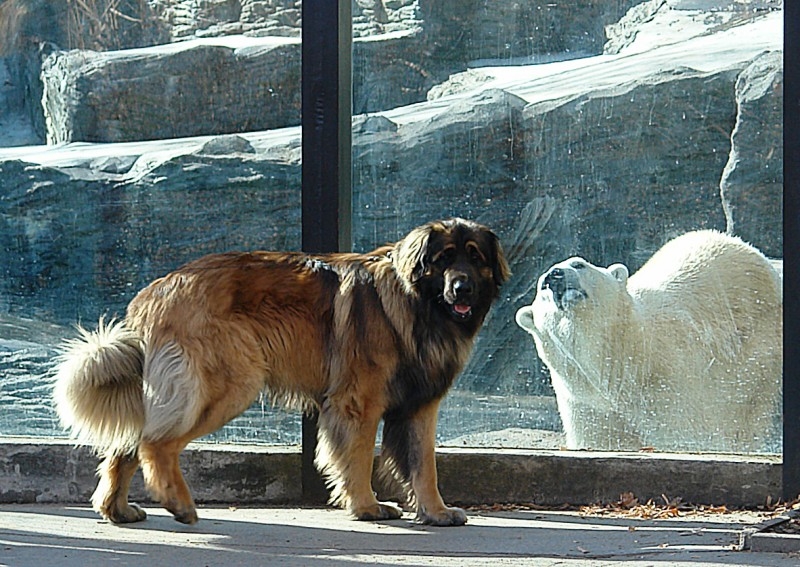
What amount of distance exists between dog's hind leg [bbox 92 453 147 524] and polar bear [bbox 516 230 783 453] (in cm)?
244

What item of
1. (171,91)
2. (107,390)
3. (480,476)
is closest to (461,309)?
(480,476)

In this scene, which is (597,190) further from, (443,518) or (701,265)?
(443,518)

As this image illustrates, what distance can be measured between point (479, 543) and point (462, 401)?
168 centimetres

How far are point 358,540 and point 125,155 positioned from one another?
121 inches

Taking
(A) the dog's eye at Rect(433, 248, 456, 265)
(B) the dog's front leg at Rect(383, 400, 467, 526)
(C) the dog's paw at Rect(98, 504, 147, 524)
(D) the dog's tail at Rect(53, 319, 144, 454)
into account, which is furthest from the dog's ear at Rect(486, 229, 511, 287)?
(C) the dog's paw at Rect(98, 504, 147, 524)

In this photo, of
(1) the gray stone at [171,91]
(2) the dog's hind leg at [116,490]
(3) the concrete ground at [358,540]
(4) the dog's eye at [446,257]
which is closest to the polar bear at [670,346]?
(3) the concrete ground at [358,540]

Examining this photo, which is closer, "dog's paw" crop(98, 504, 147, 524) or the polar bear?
"dog's paw" crop(98, 504, 147, 524)

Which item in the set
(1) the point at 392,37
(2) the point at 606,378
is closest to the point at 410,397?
(2) the point at 606,378

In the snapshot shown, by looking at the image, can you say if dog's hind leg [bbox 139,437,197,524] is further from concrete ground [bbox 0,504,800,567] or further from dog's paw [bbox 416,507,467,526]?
dog's paw [bbox 416,507,467,526]

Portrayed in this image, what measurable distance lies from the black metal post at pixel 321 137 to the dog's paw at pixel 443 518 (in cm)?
101

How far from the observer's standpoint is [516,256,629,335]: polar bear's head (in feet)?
24.3

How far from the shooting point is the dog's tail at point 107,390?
20.8 feet

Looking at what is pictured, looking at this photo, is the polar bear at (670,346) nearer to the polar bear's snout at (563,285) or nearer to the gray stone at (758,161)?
the polar bear's snout at (563,285)

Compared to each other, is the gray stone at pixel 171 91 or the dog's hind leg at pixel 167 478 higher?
the gray stone at pixel 171 91
